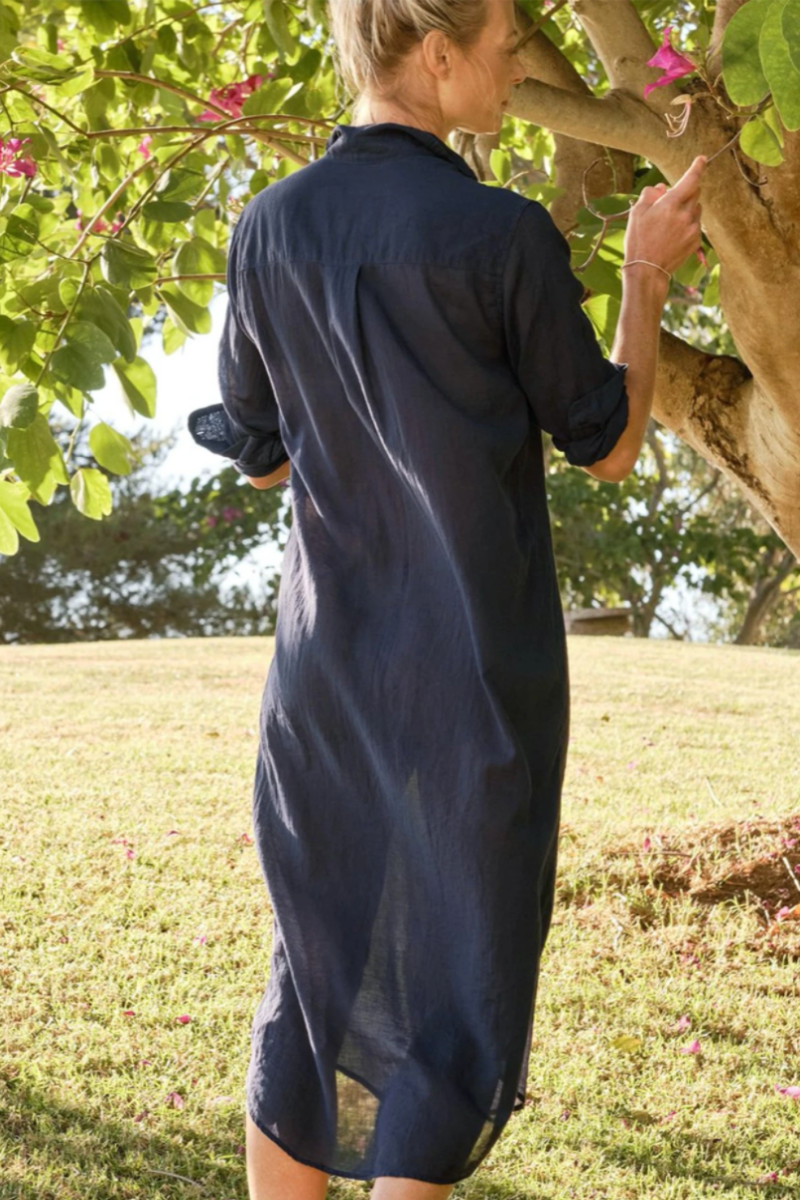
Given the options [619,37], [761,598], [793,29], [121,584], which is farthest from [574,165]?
[121,584]

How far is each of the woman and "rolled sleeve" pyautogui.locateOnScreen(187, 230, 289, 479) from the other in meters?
0.07

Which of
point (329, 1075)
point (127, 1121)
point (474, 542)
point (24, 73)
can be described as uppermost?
point (24, 73)

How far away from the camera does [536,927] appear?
1607mm

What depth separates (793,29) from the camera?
154 cm

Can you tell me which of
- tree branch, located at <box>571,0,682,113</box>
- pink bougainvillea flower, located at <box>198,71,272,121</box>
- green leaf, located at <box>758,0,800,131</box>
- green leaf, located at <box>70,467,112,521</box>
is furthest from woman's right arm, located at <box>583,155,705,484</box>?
pink bougainvillea flower, located at <box>198,71,272,121</box>

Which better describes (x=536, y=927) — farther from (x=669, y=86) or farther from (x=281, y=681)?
(x=669, y=86)

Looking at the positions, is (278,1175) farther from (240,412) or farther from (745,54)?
(745,54)

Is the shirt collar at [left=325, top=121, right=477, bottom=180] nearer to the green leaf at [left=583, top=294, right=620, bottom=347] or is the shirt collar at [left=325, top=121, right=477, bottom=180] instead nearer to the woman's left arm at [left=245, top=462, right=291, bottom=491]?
the woman's left arm at [left=245, top=462, right=291, bottom=491]

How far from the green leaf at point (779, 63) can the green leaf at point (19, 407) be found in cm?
125

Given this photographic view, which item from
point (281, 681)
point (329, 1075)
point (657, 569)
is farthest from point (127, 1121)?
point (657, 569)

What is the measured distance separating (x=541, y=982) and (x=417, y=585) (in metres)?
2.01

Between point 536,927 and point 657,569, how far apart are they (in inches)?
478

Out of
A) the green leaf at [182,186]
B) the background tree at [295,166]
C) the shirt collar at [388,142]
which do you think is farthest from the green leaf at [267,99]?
the shirt collar at [388,142]

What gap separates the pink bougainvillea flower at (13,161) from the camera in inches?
119
